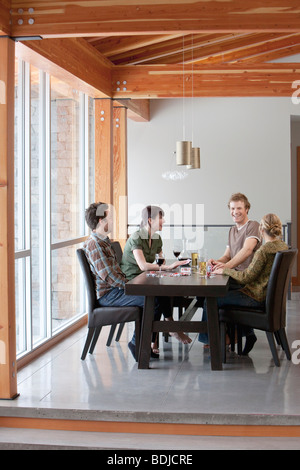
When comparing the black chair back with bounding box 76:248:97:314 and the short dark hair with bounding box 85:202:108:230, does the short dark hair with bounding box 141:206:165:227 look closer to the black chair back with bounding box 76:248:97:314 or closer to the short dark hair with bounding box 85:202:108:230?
the short dark hair with bounding box 85:202:108:230

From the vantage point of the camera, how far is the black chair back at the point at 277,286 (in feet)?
16.1

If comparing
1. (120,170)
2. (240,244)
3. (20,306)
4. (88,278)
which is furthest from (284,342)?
(120,170)

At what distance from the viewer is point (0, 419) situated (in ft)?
13.6

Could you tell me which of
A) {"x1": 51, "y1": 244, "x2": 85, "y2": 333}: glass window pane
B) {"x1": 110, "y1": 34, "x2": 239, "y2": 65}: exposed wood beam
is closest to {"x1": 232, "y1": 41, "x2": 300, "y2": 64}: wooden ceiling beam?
{"x1": 110, "y1": 34, "x2": 239, "y2": 65}: exposed wood beam

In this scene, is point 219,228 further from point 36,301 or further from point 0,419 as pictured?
point 0,419

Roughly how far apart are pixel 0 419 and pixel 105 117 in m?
3.96

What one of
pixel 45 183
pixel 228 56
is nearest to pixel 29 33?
pixel 45 183

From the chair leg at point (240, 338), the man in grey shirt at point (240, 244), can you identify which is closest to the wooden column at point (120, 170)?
the man in grey shirt at point (240, 244)

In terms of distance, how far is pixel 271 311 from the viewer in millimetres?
4965

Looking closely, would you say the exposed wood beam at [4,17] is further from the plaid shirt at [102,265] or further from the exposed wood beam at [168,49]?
the exposed wood beam at [168,49]

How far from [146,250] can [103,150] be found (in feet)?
6.40

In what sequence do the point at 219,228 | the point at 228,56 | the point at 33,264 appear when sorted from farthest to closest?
the point at 228,56 → the point at 219,228 → the point at 33,264

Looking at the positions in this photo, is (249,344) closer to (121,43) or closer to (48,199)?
(48,199)
